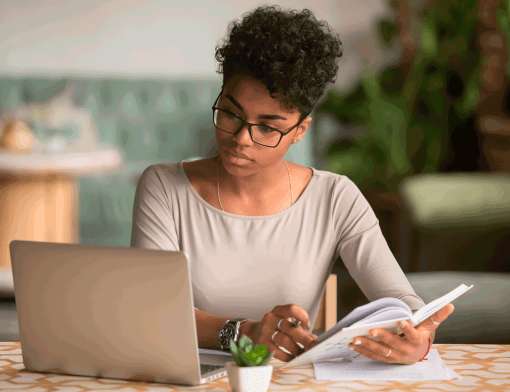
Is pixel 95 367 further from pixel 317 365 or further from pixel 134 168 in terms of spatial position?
pixel 134 168

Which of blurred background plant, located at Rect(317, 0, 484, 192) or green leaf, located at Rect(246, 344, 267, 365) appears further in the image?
blurred background plant, located at Rect(317, 0, 484, 192)

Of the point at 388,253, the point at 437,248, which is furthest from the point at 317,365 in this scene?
the point at 437,248

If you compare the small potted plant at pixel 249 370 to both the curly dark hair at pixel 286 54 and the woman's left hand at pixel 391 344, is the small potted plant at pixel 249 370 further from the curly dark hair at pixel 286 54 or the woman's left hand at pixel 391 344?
the curly dark hair at pixel 286 54

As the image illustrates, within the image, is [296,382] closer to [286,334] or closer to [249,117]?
[286,334]

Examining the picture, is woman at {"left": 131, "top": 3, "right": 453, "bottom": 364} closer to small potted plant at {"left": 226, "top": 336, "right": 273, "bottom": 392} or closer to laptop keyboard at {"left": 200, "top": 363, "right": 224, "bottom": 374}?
laptop keyboard at {"left": 200, "top": 363, "right": 224, "bottom": 374}

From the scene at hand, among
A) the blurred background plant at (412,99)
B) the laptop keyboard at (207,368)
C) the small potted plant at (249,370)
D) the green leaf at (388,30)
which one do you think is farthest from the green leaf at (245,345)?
the green leaf at (388,30)

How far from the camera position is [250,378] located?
879mm

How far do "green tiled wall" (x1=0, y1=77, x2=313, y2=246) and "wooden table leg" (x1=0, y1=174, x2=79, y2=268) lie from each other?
0.36 m

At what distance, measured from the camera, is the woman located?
131cm

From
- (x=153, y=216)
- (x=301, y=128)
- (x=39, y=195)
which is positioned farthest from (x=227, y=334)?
(x=39, y=195)

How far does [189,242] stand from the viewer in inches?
59.3

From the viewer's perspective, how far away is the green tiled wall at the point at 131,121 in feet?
14.1

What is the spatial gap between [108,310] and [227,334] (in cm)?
31

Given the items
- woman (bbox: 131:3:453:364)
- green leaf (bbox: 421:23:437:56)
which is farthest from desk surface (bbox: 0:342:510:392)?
green leaf (bbox: 421:23:437:56)
